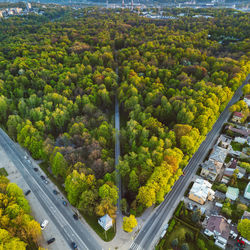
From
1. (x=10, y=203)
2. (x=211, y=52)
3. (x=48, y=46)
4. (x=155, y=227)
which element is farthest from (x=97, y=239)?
(x=211, y=52)

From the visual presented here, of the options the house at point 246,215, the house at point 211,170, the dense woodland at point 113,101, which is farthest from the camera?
the house at point 211,170

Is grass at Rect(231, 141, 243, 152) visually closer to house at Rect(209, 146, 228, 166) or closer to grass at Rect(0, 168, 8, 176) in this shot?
house at Rect(209, 146, 228, 166)

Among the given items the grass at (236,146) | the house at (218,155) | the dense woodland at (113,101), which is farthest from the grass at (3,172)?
the grass at (236,146)

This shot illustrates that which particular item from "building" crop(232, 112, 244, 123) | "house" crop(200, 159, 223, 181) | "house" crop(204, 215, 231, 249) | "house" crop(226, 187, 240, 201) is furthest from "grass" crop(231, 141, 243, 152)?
"house" crop(204, 215, 231, 249)

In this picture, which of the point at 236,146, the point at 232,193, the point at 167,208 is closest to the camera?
the point at 167,208

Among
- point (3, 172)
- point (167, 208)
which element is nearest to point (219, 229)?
point (167, 208)

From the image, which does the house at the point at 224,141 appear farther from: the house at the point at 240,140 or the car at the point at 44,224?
the car at the point at 44,224

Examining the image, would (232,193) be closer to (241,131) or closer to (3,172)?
(241,131)
